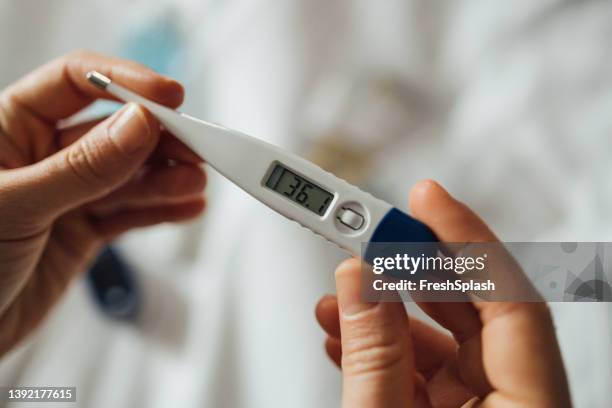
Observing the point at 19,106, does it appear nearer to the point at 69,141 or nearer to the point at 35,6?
the point at 69,141

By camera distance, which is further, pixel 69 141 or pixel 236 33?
pixel 236 33

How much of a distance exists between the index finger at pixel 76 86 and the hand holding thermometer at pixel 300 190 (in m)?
0.06

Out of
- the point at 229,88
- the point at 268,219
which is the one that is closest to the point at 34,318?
the point at 268,219

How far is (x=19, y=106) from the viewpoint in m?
0.76

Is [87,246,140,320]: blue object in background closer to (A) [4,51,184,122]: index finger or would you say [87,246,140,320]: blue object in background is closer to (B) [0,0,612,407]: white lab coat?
(B) [0,0,612,407]: white lab coat

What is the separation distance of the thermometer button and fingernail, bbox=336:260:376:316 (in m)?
0.04

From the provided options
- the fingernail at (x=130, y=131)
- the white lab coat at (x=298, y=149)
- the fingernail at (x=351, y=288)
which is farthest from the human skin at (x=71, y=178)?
the fingernail at (x=351, y=288)

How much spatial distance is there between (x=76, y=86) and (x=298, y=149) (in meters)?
0.41

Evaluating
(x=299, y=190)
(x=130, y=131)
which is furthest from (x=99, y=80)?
(x=299, y=190)

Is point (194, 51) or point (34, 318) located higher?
point (194, 51)

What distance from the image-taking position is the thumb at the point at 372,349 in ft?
1.73

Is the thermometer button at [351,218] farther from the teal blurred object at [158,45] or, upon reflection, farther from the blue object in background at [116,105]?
the teal blurred object at [158,45]

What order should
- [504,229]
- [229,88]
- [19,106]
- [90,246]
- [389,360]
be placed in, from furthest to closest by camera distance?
1. [229,88]
2. [504,229]
3. [90,246]
4. [19,106]
5. [389,360]

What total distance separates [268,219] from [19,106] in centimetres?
42
